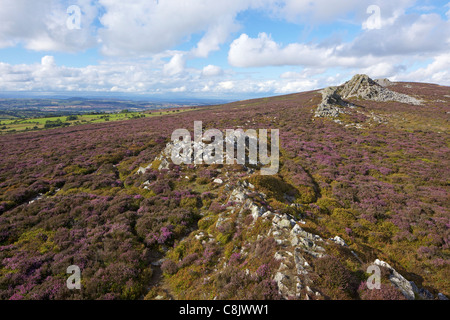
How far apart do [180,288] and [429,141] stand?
4634cm

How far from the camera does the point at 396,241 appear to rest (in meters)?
12.6

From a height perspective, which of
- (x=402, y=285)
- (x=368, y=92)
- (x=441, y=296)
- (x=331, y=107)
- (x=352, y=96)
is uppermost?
(x=368, y=92)

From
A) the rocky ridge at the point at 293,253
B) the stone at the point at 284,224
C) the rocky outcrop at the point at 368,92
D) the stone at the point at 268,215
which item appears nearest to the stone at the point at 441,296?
the rocky ridge at the point at 293,253

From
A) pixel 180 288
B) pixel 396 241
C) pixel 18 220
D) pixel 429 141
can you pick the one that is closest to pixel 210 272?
pixel 180 288

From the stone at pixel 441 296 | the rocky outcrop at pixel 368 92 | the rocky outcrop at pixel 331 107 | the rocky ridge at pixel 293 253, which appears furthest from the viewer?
the rocky outcrop at pixel 368 92

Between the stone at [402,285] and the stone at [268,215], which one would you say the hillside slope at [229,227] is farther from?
the stone at [268,215]

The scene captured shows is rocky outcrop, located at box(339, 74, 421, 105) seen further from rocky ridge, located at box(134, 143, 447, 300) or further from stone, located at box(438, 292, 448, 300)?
rocky ridge, located at box(134, 143, 447, 300)

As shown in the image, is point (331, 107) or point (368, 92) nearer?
point (331, 107)

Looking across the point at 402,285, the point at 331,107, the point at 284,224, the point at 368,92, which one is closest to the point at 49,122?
the point at 331,107

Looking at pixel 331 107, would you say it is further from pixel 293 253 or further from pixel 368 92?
pixel 293 253

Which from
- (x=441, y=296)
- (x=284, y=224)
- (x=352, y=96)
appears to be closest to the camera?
(x=441, y=296)

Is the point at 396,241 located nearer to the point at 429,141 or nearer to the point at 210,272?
the point at 210,272

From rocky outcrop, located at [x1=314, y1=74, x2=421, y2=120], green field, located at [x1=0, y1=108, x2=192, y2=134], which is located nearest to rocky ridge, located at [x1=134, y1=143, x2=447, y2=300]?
rocky outcrop, located at [x1=314, y1=74, x2=421, y2=120]
